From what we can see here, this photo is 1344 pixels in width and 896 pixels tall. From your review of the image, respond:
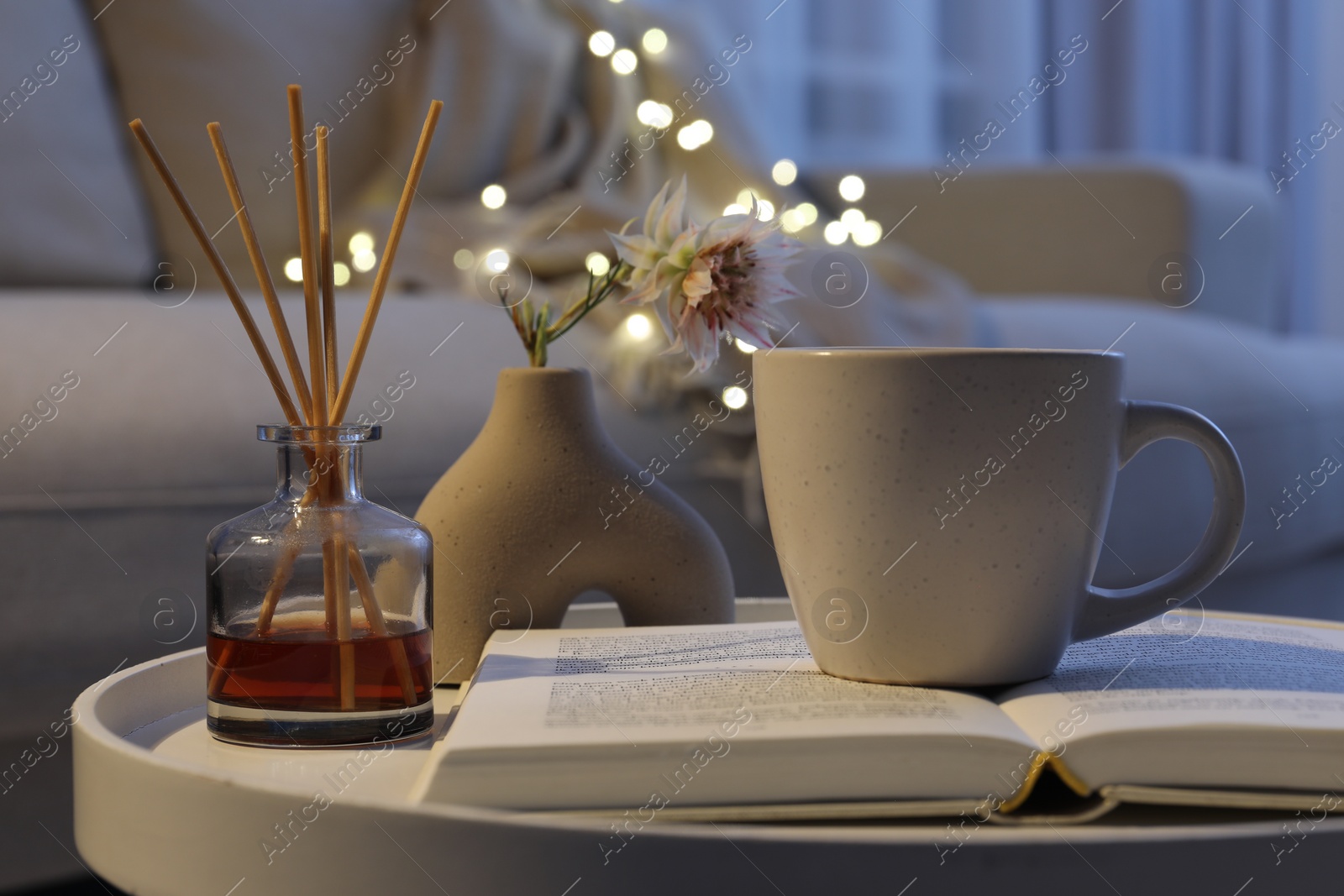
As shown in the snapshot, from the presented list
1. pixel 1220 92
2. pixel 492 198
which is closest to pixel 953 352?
pixel 492 198

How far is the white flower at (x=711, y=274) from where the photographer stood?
53 cm

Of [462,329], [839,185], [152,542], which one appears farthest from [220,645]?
[839,185]

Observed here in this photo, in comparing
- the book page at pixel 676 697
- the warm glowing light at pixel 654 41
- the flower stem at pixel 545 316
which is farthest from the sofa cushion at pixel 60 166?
the book page at pixel 676 697

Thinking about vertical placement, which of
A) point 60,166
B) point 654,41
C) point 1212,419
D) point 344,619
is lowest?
point 1212,419

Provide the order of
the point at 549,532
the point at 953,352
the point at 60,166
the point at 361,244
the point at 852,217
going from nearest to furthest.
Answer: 1. the point at 953,352
2. the point at 549,532
3. the point at 60,166
4. the point at 361,244
5. the point at 852,217

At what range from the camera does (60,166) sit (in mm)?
1342

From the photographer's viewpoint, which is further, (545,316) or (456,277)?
(456,277)

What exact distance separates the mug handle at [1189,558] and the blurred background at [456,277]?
0.34 ft

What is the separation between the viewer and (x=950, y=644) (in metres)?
0.46

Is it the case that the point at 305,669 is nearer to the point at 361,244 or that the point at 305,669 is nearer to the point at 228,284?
the point at 228,284

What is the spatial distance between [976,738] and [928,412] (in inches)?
4.8

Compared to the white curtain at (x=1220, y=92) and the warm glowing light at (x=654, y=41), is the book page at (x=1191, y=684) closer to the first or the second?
the warm glowing light at (x=654, y=41)

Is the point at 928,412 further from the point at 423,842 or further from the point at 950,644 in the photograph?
the point at 423,842

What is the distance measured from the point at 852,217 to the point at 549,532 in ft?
4.70
